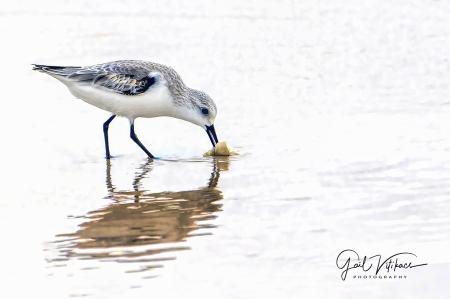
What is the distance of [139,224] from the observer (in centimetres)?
486

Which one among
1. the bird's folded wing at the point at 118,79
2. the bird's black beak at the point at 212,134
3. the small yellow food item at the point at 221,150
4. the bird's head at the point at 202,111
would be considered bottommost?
the small yellow food item at the point at 221,150

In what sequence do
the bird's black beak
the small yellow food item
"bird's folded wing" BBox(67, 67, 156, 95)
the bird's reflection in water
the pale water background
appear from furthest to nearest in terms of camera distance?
the bird's black beak
"bird's folded wing" BBox(67, 67, 156, 95)
the small yellow food item
the bird's reflection in water
the pale water background

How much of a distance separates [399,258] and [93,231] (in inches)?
79.3

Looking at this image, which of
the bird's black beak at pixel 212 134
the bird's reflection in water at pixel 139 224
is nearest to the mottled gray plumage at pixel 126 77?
the bird's black beak at pixel 212 134

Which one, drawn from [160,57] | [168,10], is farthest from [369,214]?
[168,10]

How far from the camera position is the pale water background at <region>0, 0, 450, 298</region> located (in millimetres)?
3971

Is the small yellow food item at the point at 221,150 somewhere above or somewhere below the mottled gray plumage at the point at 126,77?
below

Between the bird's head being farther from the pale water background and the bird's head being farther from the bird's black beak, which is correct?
the pale water background

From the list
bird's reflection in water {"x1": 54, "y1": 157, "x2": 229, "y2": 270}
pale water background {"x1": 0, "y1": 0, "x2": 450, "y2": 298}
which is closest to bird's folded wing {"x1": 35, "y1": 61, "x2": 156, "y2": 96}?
pale water background {"x1": 0, "y1": 0, "x2": 450, "y2": 298}

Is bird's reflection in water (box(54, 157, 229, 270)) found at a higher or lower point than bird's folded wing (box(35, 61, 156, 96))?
lower

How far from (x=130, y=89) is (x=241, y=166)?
1.50m

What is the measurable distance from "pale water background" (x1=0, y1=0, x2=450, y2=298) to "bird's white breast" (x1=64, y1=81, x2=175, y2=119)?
0.47m

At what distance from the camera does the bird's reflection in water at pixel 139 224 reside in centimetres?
429

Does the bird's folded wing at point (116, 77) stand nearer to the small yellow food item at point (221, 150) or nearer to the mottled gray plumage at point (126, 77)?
the mottled gray plumage at point (126, 77)
